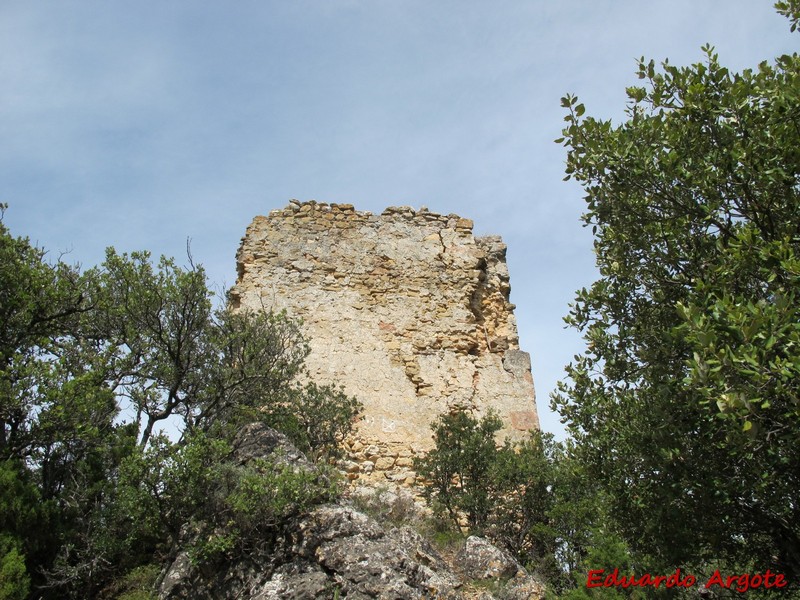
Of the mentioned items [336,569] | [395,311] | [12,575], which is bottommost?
[336,569]

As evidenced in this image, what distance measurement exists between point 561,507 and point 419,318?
4.80 meters

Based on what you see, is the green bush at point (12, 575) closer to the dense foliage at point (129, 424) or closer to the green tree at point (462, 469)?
the dense foliage at point (129, 424)

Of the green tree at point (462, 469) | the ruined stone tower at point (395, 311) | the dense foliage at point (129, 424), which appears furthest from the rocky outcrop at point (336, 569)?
the ruined stone tower at point (395, 311)

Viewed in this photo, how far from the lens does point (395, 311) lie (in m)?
12.9

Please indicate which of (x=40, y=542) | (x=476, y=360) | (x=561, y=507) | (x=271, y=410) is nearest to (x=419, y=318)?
(x=476, y=360)

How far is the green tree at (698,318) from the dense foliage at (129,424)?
3.44 meters

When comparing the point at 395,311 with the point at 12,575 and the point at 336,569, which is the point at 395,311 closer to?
the point at 336,569

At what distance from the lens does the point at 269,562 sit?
23.9 ft

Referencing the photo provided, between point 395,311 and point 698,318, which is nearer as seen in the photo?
point 698,318

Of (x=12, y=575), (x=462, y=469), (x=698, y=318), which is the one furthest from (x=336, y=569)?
(x=698, y=318)

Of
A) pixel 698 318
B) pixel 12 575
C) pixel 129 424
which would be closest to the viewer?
pixel 698 318

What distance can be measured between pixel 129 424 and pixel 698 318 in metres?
7.19

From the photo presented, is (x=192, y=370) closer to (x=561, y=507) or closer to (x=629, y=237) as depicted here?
(x=561, y=507)

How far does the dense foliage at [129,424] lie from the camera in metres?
7.34
